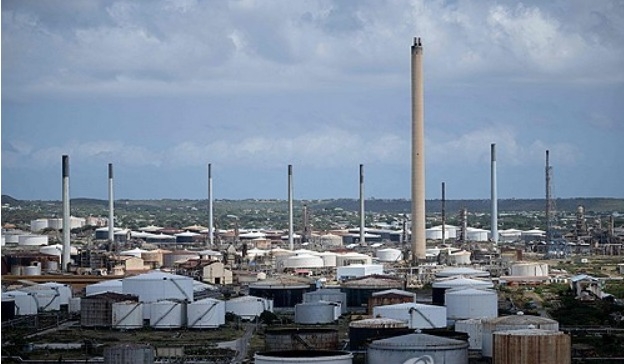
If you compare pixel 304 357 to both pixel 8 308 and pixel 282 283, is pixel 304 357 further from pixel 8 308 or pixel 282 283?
pixel 282 283

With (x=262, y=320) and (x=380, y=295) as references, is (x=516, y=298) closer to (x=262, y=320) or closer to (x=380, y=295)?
(x=380, y=295)

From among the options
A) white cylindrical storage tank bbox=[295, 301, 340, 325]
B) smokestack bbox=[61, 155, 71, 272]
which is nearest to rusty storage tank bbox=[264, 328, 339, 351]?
white cylindrical storage tank bbox=[295, 301, 340, 325]

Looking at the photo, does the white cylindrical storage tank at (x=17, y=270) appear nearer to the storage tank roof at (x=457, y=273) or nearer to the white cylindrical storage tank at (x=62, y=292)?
the white cylindrical storage tank at (x=62, y=292)

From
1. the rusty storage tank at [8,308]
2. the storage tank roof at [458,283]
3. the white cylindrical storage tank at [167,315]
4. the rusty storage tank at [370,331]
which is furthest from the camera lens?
the storage tank roof at [458,283]

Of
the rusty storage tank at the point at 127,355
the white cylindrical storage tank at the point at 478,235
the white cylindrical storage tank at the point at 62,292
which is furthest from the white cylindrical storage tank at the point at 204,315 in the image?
the white cylindrical storage tank at the point at 478,235

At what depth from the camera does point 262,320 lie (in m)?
47.1

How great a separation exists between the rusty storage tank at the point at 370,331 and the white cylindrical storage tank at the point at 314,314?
9.27 metres

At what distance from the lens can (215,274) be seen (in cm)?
6744

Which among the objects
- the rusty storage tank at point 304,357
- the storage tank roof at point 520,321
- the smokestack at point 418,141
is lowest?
the rusty storage tank at point 304,357

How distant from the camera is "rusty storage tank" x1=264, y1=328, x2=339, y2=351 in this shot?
101 ft

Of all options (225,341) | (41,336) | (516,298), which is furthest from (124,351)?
(516,298)

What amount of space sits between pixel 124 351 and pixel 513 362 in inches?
334

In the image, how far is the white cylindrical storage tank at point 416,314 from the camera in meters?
40.3

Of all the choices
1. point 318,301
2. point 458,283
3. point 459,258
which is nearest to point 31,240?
point 459,258
